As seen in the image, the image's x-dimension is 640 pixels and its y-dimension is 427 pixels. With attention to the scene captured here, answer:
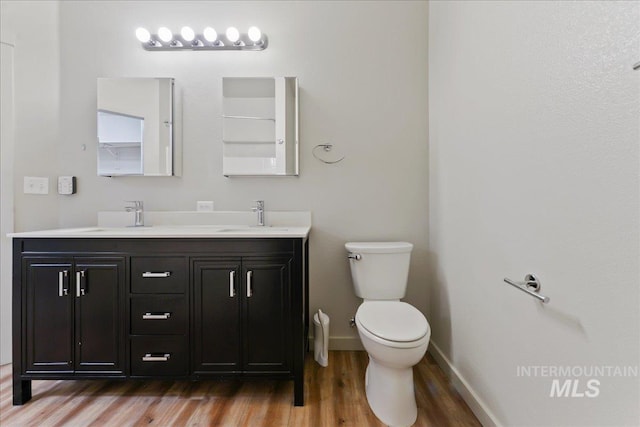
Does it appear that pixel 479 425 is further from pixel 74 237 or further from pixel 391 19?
pixel 391 19

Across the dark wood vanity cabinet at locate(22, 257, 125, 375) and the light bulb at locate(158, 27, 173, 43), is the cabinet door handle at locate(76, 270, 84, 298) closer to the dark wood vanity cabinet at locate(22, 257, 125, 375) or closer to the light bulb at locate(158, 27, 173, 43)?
the dark wood vanity cabinet at locate(22, 257, 125, 375)

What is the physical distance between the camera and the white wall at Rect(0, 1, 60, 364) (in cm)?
186

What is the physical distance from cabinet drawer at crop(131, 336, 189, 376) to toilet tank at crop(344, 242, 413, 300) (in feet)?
3.50

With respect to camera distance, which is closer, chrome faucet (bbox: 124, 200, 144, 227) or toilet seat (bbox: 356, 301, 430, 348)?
toilet seat (bbox: 356, 301, 430, 348)

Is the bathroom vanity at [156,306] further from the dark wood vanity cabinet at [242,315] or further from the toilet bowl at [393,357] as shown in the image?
the toilet bowl at [393,357]

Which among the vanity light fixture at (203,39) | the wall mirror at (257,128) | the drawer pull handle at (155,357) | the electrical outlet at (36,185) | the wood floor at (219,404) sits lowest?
the wood floor at (219,404)

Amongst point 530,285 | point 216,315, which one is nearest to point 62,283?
point 216,315

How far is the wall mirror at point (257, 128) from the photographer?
1979 mm

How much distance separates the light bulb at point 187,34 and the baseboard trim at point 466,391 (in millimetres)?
2670

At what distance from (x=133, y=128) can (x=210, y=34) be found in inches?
33.1

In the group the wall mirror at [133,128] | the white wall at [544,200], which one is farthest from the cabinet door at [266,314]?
the wall mirror at [133,128]

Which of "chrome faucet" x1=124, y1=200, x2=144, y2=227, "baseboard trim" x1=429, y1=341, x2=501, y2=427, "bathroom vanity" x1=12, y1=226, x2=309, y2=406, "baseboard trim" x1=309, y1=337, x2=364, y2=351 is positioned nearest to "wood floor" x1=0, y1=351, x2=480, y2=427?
"baseboard trim" x1=429, y1=341, x2=501, y2=427

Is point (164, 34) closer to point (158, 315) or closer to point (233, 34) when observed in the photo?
point (233, 34)

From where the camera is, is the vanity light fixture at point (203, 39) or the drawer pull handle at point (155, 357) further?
the vanity light fixture at point (203, 39)
